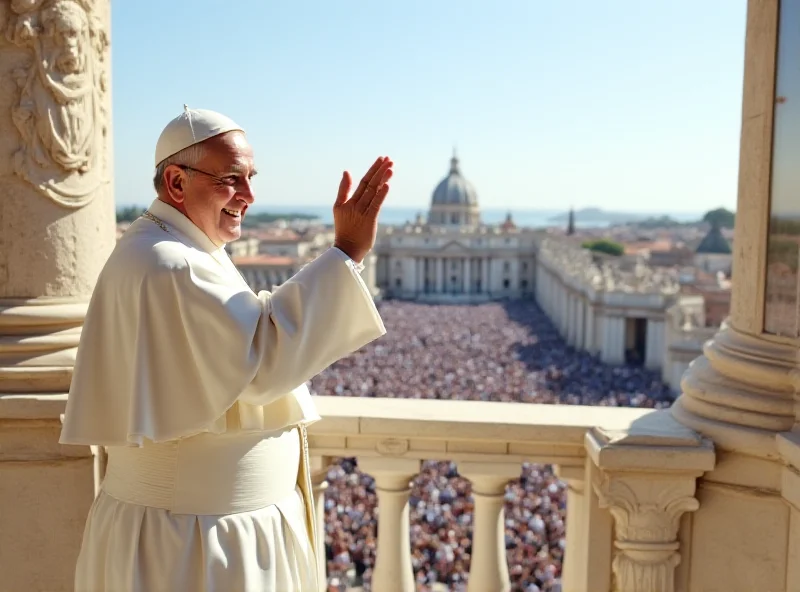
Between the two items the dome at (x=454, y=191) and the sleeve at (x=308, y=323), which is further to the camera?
the dome at (x=454, y=191)

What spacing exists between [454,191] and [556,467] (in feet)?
341

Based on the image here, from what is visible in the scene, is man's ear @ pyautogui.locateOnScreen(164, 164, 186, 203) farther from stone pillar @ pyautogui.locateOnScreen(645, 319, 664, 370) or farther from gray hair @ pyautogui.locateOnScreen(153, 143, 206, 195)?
stone pillar @ pyautogui.locateOnScreen(645, 319, 664, 370)

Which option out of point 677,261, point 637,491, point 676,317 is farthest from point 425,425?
point 677,261

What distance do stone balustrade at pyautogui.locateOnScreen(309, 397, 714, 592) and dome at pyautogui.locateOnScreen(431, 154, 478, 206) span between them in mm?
103424

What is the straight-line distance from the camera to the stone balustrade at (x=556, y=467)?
293cm

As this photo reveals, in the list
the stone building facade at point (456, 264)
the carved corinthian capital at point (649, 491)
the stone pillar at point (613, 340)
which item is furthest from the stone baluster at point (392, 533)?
the stone building facade at point (456, 264)

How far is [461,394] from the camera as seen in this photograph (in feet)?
75.6

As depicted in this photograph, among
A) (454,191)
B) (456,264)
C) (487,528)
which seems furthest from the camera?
(454,191)

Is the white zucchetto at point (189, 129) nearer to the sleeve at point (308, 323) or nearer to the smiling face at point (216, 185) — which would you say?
the smiling face at point (216, 185)

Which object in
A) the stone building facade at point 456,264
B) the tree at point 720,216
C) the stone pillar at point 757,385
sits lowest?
the stone building facade at point 456,264

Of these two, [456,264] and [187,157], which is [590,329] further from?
[456,264]

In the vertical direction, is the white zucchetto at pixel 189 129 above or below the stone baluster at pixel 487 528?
above

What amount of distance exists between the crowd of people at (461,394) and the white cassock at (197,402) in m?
3.08

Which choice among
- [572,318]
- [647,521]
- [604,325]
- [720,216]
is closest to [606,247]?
[720,216]
